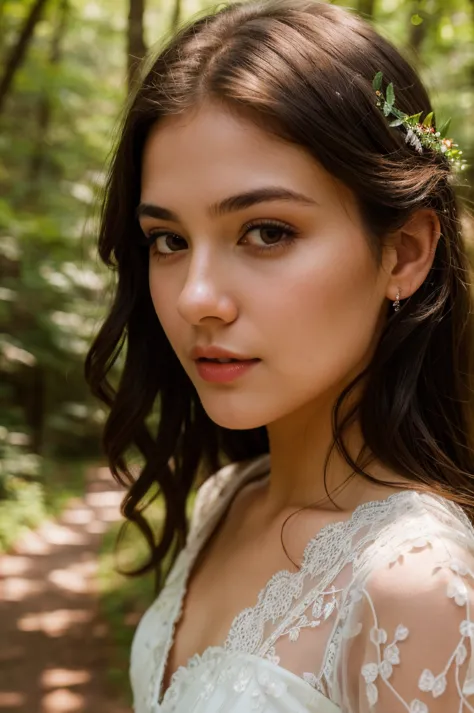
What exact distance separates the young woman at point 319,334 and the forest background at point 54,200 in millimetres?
4096

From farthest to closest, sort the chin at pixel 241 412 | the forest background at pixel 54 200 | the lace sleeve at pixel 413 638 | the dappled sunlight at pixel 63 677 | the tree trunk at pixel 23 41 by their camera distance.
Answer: the forest background at pixel 54 200
the tree trunk at pixel 23 41
the dappled sunlight at pixel 63 677
the chin at pixel 241 412
the lace sleeve at pixel 413 638

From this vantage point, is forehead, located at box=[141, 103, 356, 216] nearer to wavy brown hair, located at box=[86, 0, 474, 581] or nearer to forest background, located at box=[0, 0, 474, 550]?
wavy brown hair, located at box=[86, 0, 474, 581]

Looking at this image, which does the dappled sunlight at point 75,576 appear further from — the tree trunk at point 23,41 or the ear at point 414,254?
the ear at point 414,254

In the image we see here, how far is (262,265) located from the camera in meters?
1.47

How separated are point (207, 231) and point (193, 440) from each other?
0.98 meters

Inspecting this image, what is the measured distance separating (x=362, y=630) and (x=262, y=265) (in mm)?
670

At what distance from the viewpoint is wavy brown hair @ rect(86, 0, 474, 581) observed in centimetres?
145

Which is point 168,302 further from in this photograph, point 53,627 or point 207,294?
point 53,627

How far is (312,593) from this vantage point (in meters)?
1.44

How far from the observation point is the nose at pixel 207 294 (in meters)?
1.47

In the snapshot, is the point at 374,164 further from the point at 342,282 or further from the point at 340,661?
the point at 340,661

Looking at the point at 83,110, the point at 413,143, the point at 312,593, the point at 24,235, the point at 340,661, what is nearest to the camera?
the point at 340,661

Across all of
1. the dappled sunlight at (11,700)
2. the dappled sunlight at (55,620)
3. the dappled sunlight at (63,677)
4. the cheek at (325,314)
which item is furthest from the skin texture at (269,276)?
the dappled sunlight at (55,620)

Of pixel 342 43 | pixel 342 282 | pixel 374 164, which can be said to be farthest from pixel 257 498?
pixel 342 43
